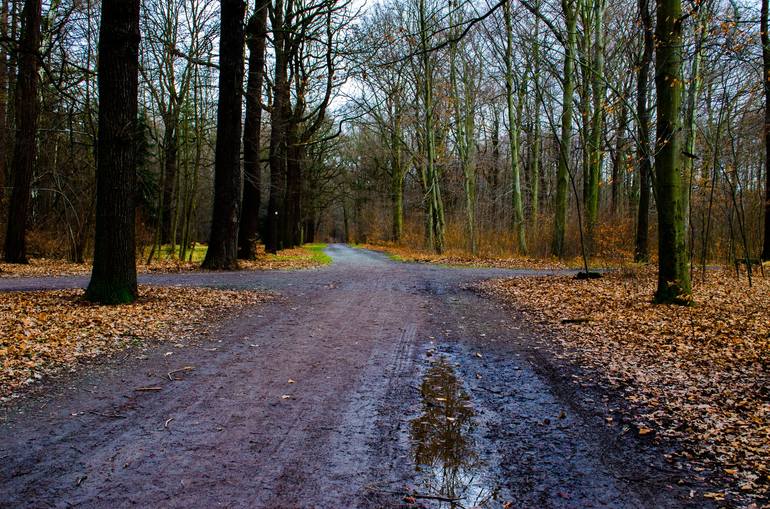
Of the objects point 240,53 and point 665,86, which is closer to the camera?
point 665,86

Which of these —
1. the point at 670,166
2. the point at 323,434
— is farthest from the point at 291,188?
the point at 323,434

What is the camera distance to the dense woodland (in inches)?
343

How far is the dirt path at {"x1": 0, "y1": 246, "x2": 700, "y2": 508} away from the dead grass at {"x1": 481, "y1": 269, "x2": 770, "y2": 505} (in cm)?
44

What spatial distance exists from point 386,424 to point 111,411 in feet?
7.35

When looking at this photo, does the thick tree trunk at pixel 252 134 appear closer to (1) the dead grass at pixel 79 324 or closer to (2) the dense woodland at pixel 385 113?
(2) the dense woodland at pixel 385 113

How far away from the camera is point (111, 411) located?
4.17 metres

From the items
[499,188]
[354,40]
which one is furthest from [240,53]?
[499,188]

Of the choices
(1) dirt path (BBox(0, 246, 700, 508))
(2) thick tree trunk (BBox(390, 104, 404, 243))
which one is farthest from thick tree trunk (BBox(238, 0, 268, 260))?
(2) thick tree trunk (BBox(390, 104, 404, 243))

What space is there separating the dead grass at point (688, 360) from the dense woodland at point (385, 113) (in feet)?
4.12

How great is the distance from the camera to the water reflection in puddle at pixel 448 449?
295 centimetres

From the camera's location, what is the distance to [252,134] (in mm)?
18594

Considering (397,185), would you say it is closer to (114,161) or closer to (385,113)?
(385,113)

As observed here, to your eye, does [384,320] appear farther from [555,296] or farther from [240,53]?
[240,53]

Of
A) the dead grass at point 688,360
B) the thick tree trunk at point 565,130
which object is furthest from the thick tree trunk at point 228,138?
the thick tree trunk at point 565,130
